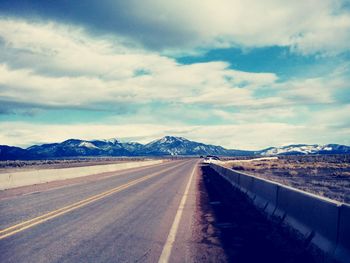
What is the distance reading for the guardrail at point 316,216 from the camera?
5832 mm

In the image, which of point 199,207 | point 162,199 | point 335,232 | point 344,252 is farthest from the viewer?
point 162,199

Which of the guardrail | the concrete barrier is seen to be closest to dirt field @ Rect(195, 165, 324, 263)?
the guardrail

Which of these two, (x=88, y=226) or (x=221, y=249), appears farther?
(x=88, y=226)

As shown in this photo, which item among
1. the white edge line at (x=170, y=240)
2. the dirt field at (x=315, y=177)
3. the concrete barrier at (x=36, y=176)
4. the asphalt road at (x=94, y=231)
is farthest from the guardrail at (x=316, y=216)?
the concrete barrier at (x=36, y=176)

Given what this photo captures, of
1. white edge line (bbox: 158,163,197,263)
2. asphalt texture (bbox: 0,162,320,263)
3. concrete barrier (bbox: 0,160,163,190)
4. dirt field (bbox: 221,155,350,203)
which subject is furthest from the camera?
concrete barrier (bbox: 0,160,163,190)

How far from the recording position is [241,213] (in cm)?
1230

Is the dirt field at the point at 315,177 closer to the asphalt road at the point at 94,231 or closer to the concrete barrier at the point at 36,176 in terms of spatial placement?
the asphalt road at the point at 94,231

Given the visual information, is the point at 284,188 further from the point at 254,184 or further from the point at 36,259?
the point at 36,259

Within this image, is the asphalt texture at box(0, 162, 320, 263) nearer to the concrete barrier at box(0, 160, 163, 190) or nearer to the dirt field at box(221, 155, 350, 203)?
the dirt field at box(221, 155, 350, 203)

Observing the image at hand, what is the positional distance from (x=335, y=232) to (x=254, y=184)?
8.66m

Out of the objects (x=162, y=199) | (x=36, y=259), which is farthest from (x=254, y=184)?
(x=36, y=259)

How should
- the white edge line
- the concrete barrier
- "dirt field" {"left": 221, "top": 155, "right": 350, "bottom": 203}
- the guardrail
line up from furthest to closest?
the concrete barrier < "dirt field" {"left": 221, "top": 155, "right": 350, "bottom": 203} < the white edge line < the guardrail

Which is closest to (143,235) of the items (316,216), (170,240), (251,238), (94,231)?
(170,240)

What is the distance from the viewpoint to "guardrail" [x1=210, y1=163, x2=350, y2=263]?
583 cm
